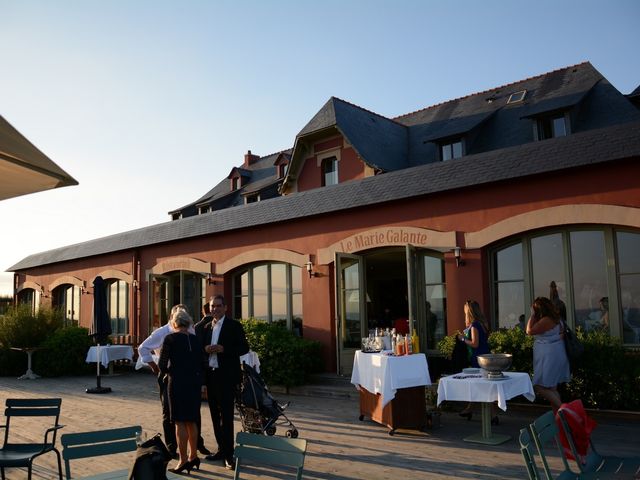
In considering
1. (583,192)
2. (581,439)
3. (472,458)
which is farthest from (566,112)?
(581,439)

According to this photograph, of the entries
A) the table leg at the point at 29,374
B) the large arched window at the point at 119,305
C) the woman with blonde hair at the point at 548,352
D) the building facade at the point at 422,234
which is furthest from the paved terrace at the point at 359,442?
the large arched window at the point at 119,305

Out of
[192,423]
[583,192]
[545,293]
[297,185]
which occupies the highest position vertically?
[297,185]

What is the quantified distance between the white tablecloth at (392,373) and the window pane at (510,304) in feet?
9.75

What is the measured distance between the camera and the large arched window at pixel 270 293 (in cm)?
1302

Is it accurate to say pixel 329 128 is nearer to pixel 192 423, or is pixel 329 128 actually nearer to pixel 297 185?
pixel 297 185

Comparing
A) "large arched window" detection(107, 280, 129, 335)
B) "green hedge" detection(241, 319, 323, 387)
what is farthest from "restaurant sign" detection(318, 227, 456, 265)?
"large arched window" detection(107, 280, 129, 335)

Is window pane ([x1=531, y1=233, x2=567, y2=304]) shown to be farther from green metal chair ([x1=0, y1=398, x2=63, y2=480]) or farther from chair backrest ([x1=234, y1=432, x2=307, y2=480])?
green metal chair ([x1=0, y1=398, x2=63, y2=480])

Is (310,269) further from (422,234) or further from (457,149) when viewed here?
(457,149)

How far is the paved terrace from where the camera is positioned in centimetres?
590

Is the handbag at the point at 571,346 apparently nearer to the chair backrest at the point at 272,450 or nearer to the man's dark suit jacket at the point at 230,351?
the man's dark suit jacket at the point at 230,351

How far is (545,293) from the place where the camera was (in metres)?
9.44

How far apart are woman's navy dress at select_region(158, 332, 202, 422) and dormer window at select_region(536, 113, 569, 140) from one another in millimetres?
13401

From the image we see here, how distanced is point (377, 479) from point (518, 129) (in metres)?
13.9

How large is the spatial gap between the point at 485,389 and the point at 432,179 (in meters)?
4.84
